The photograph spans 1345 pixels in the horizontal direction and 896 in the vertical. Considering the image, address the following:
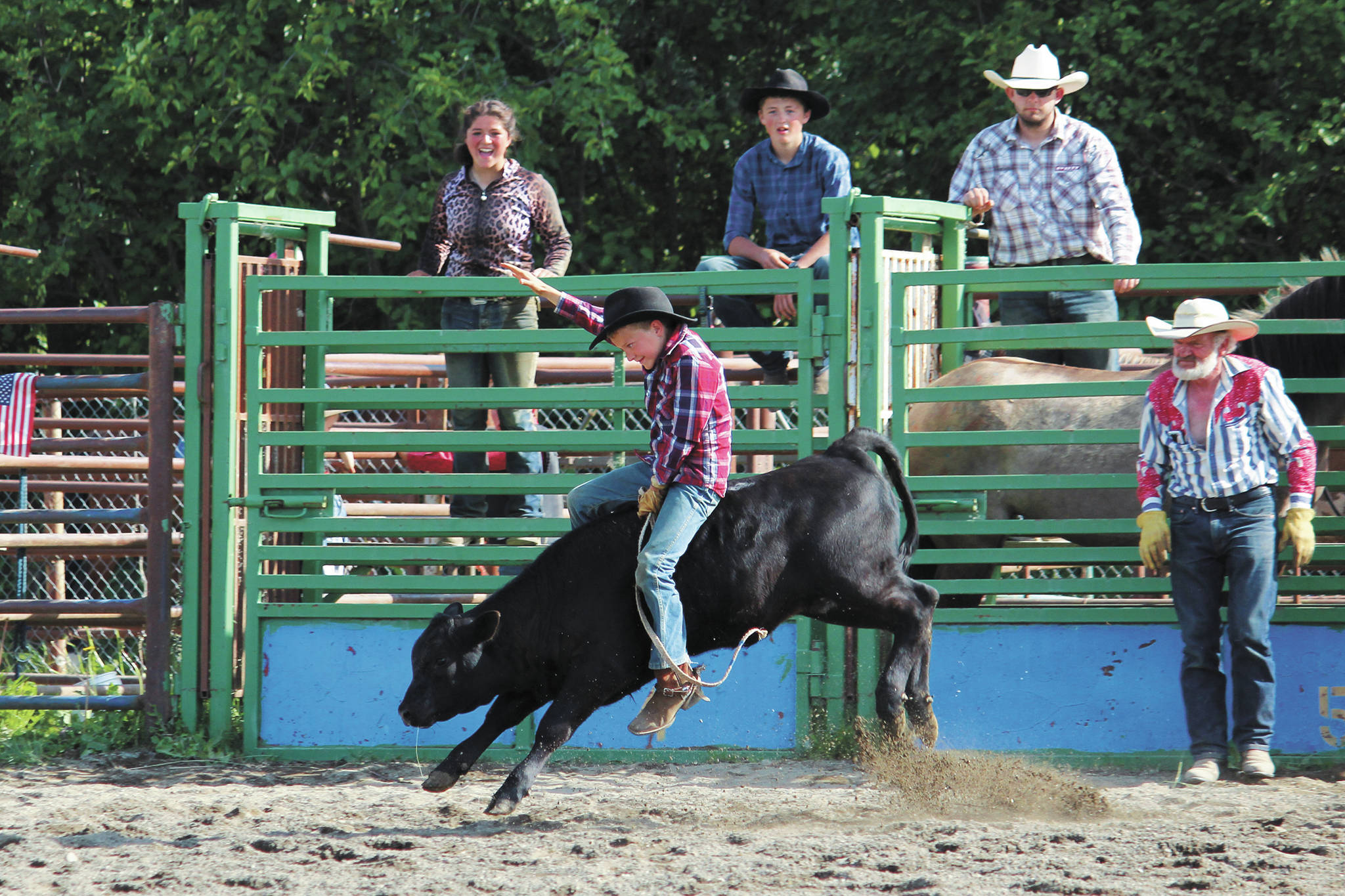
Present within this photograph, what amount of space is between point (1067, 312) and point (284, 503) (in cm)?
377

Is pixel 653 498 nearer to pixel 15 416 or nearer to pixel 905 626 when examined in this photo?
pixel 905 626

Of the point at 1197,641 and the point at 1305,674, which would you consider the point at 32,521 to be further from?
the point at 1305,674

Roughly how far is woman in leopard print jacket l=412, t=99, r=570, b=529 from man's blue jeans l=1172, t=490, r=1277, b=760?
2927 millimetres

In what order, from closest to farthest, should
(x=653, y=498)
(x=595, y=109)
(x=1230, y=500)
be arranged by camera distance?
(x=653, y=498) < (x=1230, y=500) < (x=595, y=109)

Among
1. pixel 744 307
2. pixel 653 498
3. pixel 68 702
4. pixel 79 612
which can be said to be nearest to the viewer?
pixel 653 498

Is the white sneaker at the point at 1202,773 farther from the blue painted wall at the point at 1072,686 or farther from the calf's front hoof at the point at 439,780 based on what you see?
the calf's front hoof at the point at 439,780

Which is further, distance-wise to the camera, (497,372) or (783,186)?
(783,186)

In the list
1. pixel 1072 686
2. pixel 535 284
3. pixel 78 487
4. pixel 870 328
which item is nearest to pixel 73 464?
pixel 78 487

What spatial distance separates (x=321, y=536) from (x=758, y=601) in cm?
249

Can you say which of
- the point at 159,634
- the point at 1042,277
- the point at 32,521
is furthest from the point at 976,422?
the point at 32,521

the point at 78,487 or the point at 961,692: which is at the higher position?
the point at 78,487

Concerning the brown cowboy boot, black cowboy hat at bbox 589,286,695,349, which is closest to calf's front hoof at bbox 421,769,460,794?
the brown cowboy boot

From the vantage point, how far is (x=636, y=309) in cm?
496

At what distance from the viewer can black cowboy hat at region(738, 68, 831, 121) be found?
7.47m
